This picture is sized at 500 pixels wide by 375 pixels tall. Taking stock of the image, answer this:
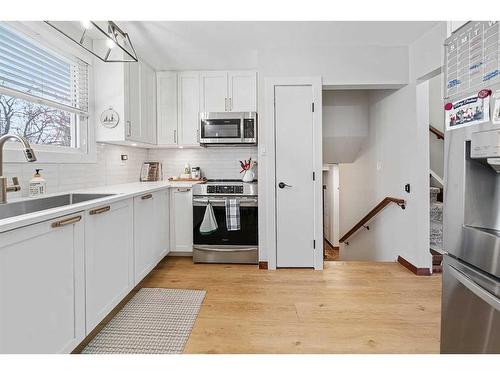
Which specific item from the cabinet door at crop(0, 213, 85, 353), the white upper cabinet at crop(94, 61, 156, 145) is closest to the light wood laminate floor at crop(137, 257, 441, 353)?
the cabinet door at crop(0, 213, 85, 353)

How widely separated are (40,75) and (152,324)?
2.11 m

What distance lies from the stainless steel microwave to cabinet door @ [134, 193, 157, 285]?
1.15 metres

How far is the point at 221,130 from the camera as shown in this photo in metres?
3.58

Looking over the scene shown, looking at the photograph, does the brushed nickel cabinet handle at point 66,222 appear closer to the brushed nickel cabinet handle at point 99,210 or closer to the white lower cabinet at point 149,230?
the brushed nickel cabinet handle at point 99,210

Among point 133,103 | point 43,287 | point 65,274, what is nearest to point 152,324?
point 65,274

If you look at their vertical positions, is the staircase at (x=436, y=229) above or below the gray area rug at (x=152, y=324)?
above

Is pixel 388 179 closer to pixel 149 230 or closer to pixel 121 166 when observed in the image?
pixel 149 230

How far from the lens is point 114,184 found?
331cm

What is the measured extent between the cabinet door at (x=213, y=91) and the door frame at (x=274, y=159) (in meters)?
0.78

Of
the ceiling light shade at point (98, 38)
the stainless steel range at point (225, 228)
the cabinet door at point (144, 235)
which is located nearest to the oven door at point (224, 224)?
the stainless steel range at point (225, 228)

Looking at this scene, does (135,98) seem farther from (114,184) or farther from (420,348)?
(420,348)

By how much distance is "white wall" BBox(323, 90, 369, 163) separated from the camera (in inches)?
159

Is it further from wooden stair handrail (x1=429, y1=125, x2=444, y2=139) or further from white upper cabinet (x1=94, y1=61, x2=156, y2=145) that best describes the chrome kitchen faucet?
wooden stair handrail (x1=429, y1=125, x2=444, y2=139)

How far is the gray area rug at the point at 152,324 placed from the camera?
5.86 ft
